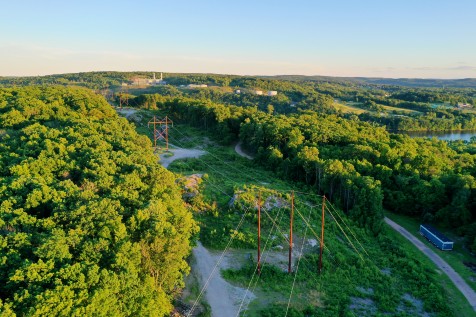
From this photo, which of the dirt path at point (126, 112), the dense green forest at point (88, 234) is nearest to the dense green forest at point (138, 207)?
the dense green forest at point (88, 234)

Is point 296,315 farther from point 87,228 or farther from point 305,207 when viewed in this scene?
point 305,207

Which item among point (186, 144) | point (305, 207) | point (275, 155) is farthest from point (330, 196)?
point (186, 144)

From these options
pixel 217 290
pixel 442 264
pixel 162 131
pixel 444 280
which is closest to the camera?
pixel 217 290

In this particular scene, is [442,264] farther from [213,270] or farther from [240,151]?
[240,151]

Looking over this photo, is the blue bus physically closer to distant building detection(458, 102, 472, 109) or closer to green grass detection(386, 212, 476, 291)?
green grass detection(386, 212, 476, 291)

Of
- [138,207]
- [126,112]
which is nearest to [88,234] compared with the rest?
[138,207]

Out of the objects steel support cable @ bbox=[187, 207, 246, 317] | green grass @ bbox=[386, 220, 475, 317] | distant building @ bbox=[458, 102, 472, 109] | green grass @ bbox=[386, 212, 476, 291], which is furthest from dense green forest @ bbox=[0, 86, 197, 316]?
distant building @ bbox=[458, 102, 472, 109]
